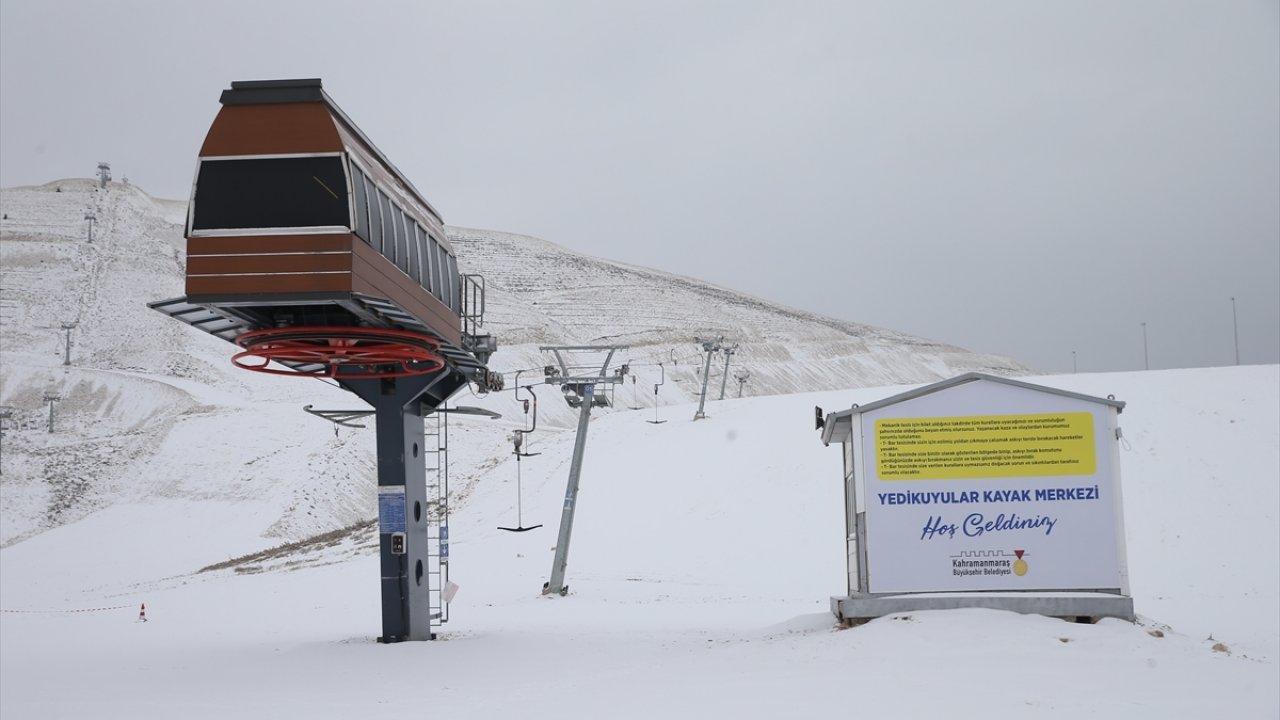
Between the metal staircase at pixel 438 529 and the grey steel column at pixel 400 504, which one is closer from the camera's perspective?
the grey steel column at pixel 400 504

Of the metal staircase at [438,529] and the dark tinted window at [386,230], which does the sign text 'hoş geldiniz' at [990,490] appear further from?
the dark tinted window at [386,230]

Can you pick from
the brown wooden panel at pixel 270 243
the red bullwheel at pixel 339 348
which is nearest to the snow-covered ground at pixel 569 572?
the red bullwheel at pixel 339 348

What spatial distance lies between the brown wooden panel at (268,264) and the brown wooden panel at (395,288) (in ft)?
0.76

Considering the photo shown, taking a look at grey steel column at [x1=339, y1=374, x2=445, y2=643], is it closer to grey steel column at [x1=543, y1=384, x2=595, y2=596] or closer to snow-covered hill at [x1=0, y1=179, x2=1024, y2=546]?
grey steel column at [x1=543, y1=384, x2=595, y2=596]

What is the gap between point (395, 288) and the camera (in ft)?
48.6

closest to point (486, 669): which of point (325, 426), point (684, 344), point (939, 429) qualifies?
point (939, 429)

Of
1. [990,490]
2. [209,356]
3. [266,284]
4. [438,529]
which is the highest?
[209,356]

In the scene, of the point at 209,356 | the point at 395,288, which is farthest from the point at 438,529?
the point at 209,356

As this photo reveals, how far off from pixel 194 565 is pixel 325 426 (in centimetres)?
1698

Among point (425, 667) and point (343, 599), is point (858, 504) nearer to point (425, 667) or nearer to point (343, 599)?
point (425, 667)

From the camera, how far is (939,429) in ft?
52.4

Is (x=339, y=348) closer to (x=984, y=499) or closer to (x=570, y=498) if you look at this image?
(x=984, y=499)

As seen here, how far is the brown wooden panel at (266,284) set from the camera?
516 inches

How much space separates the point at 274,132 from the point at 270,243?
1.40 m
